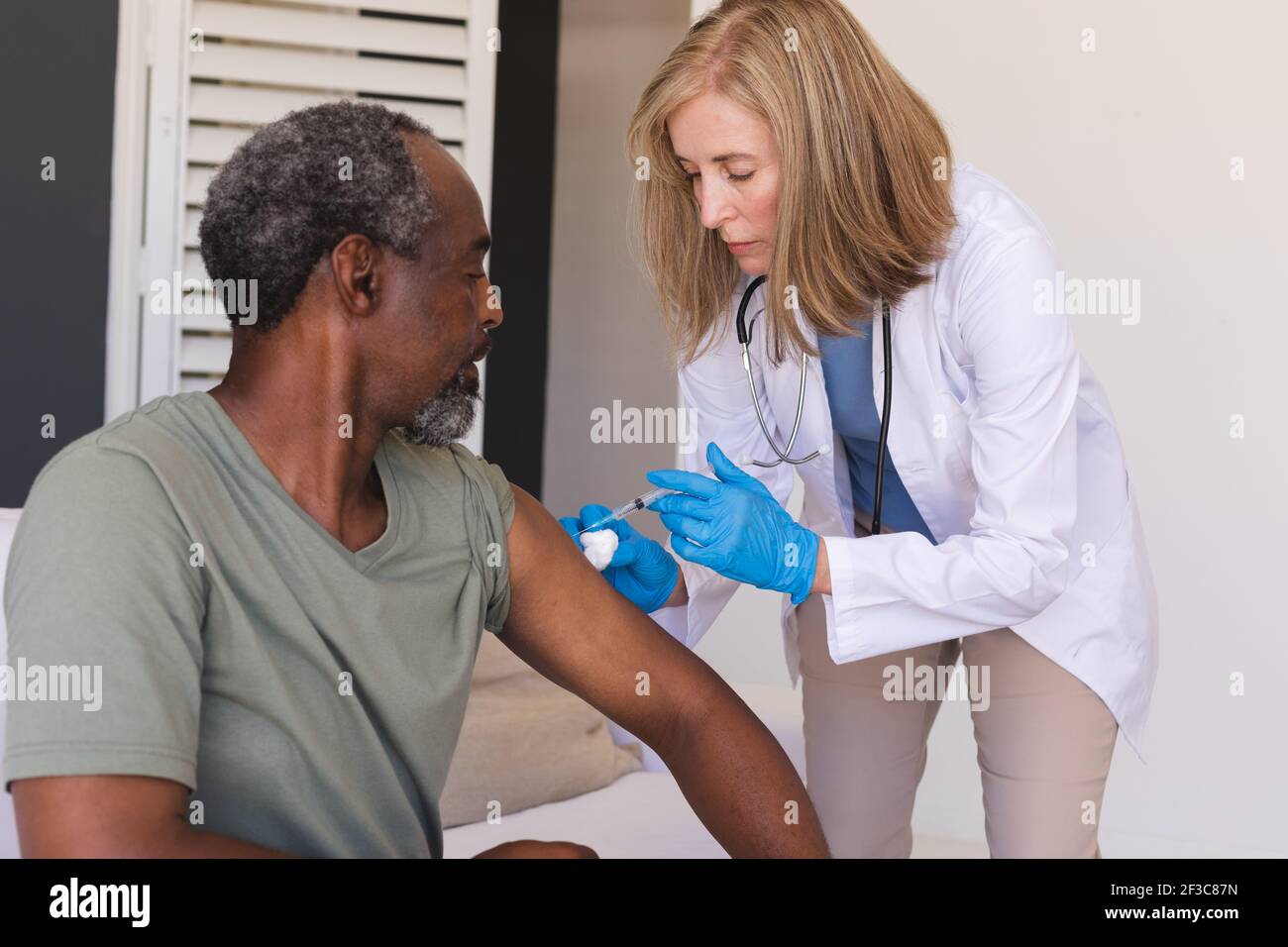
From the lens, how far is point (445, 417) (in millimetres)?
1196

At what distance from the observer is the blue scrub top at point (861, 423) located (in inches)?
61.6

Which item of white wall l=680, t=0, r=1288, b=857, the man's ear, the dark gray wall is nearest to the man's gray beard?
the man's ear

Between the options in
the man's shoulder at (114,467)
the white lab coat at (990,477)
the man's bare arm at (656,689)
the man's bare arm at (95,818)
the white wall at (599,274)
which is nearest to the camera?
the man's bare arm at (95,818)

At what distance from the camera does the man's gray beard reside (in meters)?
1.19

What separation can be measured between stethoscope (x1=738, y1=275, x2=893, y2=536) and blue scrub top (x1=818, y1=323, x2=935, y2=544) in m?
0.02

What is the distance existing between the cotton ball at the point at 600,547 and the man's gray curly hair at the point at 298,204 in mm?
412

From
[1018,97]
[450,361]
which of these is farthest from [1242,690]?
[450,361]

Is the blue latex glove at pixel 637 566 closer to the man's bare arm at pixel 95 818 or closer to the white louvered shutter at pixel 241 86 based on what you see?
the man's bare arm at pixel 95 818

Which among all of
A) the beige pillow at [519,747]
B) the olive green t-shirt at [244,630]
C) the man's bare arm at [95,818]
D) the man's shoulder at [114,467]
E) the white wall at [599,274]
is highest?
the white wall at [599,274]

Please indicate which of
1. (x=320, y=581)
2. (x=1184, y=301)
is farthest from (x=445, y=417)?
(x=1184, y=301)

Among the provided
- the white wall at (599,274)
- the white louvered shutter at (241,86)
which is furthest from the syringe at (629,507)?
the white wall at (599,274)

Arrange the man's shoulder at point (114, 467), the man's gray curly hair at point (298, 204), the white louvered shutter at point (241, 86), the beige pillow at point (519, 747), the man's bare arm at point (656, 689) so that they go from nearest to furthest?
the man's shoulder at point (114, 467) < the man's gray curly hair at point (298, 204) < the man's bare arm at point (656, 689) < the beige pillow at point (519, 747) < the white louvered shutter at point (241, 86)

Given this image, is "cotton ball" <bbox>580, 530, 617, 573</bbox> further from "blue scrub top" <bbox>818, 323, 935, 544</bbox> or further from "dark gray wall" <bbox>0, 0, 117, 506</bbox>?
"dark gray wall" <bbox>0, 0, 117, 506</bbox>

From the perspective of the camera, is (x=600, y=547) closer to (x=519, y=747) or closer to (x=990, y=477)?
(x=990, y=477)
